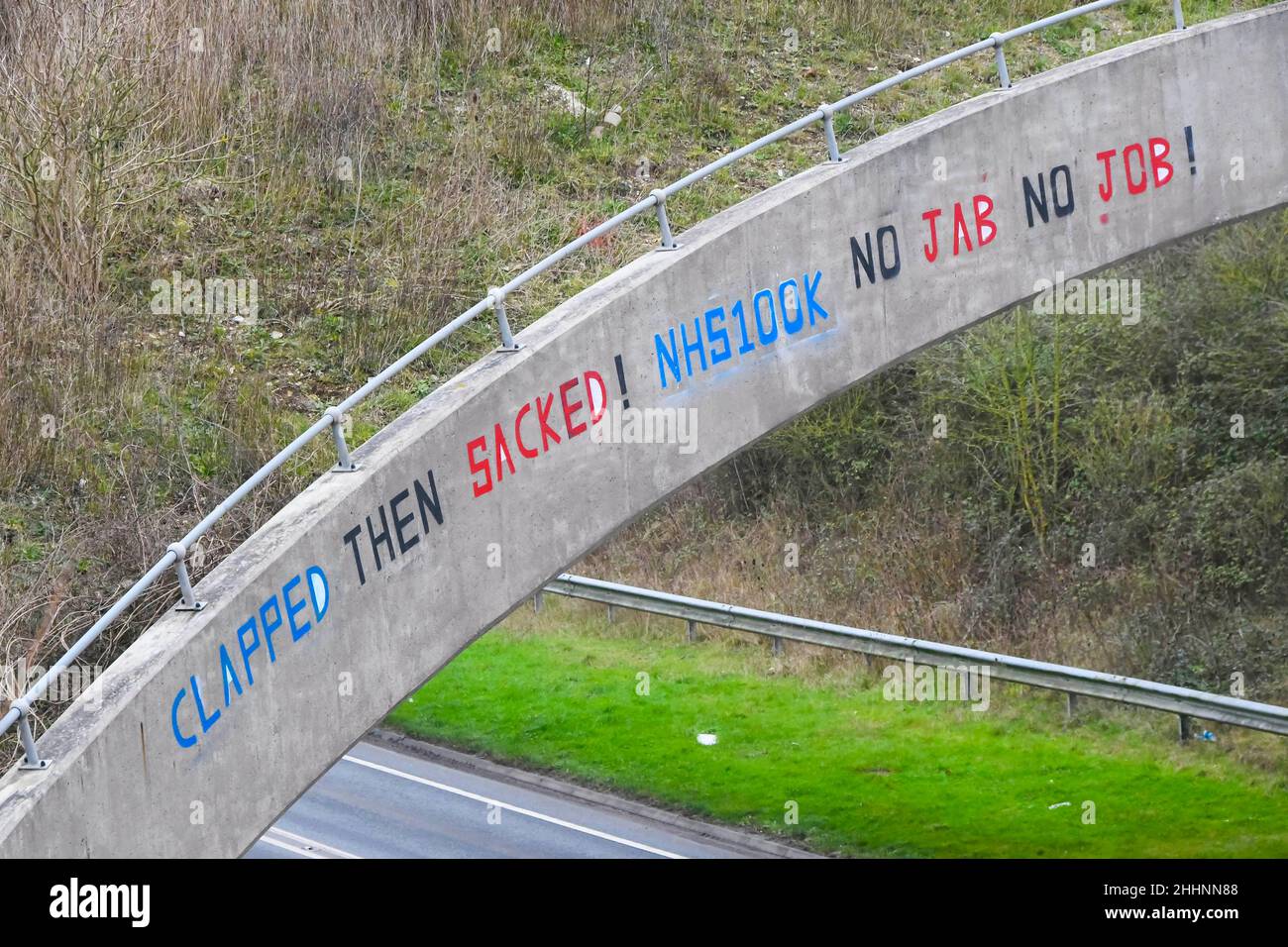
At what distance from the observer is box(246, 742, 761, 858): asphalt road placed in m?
16.7

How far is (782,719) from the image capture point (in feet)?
62.4

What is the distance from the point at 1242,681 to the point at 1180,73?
339 inches

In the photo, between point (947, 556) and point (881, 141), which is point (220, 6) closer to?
point (881, 141)

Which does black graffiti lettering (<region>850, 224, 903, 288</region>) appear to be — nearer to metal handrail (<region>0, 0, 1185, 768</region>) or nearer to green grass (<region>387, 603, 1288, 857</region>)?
metal handrail (<region>0, 0, 1185, 768</region>)

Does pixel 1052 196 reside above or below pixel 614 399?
above

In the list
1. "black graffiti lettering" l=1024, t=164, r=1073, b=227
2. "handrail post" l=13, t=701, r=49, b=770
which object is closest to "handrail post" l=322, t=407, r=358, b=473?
"handrail post" l=13, t=701, r=49, b=770

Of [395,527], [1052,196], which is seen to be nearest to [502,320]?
[395,527]

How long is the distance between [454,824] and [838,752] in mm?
4567

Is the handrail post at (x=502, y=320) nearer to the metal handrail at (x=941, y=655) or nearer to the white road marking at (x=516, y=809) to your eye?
the metal handrail at (x=941, y=655)

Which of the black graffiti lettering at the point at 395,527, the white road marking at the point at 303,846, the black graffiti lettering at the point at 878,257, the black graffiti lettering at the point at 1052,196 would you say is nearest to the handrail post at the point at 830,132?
the black graffiti lettering at the point at 878,257

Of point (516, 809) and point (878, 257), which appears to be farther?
point (516, 809)

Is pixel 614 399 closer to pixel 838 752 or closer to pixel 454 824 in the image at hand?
pixel 454 824

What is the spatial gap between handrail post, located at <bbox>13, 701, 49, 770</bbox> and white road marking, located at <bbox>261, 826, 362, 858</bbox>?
29.4ft

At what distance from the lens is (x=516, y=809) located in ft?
58.6
